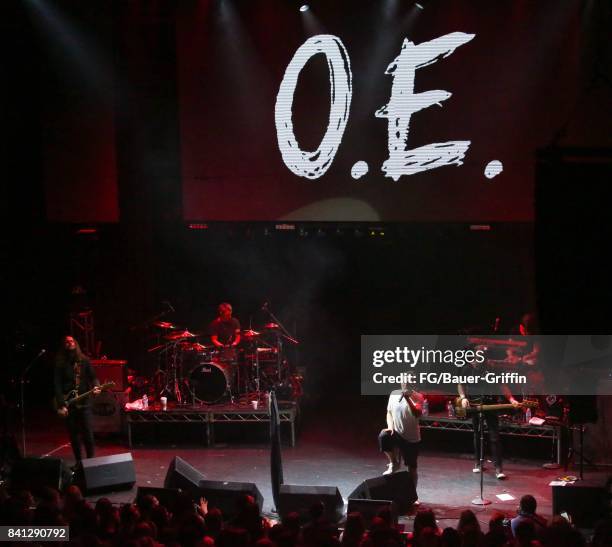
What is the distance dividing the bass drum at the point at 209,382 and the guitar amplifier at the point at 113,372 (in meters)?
1.11

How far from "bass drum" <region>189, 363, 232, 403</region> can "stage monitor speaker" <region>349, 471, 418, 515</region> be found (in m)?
4.12

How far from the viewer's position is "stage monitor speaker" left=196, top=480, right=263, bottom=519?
849 centimetres

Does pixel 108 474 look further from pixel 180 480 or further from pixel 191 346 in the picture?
pixel 191 346

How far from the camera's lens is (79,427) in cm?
1071

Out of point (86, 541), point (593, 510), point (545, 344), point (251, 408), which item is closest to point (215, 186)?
point (251, 408)

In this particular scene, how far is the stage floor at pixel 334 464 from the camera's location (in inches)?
389

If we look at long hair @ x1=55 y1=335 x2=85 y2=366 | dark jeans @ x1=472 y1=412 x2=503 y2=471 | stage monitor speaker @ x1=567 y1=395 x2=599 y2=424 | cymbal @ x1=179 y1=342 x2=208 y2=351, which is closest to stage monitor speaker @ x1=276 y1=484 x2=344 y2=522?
stage monitor speaker @ x1=567 y1=395 x2=599 y2=424

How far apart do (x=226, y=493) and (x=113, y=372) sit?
4.86 m

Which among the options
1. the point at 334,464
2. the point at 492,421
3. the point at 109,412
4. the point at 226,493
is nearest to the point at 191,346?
the point at 109,412

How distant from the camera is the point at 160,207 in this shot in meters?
14.0

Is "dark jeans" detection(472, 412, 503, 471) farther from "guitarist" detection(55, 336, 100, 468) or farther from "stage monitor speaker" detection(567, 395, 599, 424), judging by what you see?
"guitarist" detection(55, 336, 100, 468)

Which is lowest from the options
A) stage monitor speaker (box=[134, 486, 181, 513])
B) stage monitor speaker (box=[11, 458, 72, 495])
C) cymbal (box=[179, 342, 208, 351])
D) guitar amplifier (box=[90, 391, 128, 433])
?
guitar amplifier (box=[90, 391, 128, 433])

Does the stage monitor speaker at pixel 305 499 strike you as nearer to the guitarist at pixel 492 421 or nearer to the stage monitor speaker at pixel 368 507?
the stage monitor speaker at pixel 368 507

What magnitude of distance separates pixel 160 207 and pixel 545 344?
6.70 metres
